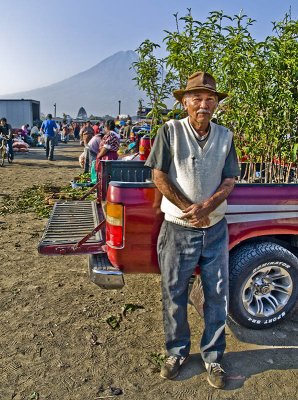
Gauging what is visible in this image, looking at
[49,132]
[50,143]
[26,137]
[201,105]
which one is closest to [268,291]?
[201,105]

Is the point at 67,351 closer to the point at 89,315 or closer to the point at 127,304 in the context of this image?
the point at 89,315

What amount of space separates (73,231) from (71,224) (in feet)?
1.15

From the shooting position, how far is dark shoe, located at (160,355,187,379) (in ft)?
9.32

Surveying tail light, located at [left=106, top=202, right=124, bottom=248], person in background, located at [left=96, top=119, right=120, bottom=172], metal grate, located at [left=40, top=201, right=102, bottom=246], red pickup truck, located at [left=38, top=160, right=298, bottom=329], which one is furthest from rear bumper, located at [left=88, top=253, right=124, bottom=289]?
person in background, located at [left=96, top=119, right=120, bottom=172]

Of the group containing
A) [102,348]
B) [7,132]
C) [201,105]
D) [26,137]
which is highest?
[201,105]

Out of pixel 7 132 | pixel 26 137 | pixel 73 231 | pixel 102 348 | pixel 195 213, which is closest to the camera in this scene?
pixel 195 213

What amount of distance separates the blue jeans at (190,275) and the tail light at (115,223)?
0.34 m

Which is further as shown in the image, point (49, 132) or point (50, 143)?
point (50, 143)

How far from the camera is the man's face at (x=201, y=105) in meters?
2.71

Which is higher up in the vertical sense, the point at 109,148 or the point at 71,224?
the point at 109,148

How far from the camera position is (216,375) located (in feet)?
9.12

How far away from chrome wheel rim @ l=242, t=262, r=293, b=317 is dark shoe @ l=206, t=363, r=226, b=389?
0.71 m

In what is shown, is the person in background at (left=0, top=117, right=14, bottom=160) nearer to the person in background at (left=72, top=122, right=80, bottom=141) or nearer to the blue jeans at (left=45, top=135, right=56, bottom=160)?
the blue jeans at (left=45, top=135, right=56, bottom=160)

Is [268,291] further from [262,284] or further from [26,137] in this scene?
[26,137]
